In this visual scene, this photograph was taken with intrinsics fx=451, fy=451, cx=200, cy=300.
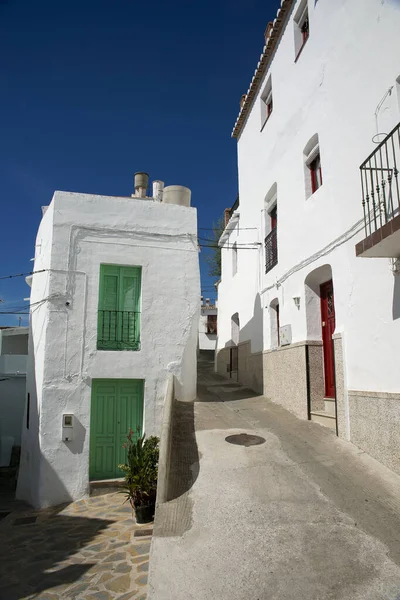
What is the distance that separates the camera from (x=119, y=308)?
1012cm

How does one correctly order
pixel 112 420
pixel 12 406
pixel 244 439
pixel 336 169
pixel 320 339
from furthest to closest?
pixel 12 406
pixel 112 420
pixel 320 339
pixel 336 169
pixel 244 439

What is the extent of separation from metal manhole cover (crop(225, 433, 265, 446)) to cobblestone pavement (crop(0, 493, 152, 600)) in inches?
76.6

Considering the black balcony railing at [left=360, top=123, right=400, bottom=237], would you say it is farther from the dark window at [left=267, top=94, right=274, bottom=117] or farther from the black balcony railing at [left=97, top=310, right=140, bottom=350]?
the dark window at [left=267, top=94, right=274, bottom=117]

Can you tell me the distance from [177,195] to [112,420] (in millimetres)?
5653

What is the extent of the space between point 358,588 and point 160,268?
7577 millimetres

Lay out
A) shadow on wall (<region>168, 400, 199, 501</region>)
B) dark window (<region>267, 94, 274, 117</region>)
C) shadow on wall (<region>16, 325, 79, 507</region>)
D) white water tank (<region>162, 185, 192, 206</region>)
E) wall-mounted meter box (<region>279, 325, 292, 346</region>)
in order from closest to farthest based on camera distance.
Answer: shadow on wall (<region>168, 400, 199, 501</region>) → shadow on wall (<region>16, 325, 79, 507</region>) → wall-mounted meter box (<region>279, 325, 292, 346</region>) → white water tank (<region>162, 185, 192, 206</region>) → dark window (<region>267, 94, 274, 117</region>)

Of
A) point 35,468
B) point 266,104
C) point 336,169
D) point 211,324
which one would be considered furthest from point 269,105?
point 211,324

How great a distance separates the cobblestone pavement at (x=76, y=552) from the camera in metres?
5.34

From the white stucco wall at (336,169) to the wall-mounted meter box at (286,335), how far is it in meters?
0.15

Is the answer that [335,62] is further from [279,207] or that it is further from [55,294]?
[55,294]

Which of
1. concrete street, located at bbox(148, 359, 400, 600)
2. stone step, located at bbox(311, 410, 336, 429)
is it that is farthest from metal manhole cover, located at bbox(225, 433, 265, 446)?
stone step, located at bbox(311, 410, 336, 429)

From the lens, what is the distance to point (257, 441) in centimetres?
769

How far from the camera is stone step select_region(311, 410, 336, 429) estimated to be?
26.3 feet

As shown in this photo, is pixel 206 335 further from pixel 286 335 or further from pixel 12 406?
pixel 286 335
